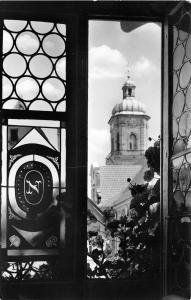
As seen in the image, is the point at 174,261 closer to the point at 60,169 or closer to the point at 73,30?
the point at 60,169

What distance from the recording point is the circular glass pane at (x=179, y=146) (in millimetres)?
3673

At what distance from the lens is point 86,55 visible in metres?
3.90

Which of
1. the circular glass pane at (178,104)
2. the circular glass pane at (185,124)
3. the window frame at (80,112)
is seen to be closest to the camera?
the circular glass pane at (185,124)

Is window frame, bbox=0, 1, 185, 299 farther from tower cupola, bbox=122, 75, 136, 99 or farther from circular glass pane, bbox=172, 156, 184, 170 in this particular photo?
tower cupola, bbox=122, 75, 136, 99

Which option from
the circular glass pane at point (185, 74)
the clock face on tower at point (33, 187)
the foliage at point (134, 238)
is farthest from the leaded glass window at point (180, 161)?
the clock face on tower at point (33, 187)

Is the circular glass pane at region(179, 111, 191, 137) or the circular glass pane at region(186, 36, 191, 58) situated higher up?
the circular glass pane at region(186, 36, 191, 58)

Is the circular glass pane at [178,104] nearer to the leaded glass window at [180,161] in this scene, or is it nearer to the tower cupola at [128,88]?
the leaded glass window at [180,161]

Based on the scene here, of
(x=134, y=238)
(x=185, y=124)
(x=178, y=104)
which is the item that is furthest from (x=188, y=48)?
(x=134, y=238)

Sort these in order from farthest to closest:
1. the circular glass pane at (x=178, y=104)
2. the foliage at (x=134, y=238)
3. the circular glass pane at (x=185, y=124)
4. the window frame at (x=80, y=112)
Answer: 1. the foliage at (x=134, y=238)
2. the window frame at (x=80, y=112)
3. the circular glass pane at (x=178, y=104)
4. the circular glass pane at (x=185, y=124)

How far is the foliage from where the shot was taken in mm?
3977

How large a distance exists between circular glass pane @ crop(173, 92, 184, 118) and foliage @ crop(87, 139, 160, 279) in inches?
13.6

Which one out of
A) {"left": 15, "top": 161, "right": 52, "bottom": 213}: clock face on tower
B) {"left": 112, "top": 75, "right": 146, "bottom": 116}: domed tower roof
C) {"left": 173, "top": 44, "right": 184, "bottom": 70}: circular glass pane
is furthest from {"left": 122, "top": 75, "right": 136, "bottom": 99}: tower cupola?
{"left": 15, "top": 161, "right": 52, "bottom": 213}: clock face on tower

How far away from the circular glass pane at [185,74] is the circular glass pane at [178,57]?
0.23ft

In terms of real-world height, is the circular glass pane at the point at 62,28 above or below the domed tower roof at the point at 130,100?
above
